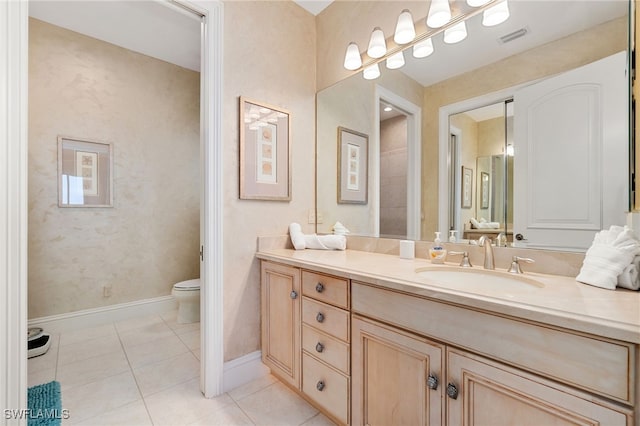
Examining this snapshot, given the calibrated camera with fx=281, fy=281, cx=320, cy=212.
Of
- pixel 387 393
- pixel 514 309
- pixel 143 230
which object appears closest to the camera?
pixel 514 309

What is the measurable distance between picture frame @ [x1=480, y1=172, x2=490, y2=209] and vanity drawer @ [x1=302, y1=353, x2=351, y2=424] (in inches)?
40.7

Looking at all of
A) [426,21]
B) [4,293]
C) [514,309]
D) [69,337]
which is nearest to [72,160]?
[69,337]

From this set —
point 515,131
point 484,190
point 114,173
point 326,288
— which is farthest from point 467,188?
point 114,173

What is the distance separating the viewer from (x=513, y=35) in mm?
1274

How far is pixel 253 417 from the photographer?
1.47 m

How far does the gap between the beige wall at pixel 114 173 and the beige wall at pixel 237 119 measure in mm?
1710

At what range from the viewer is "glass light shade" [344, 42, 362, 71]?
1898 mm

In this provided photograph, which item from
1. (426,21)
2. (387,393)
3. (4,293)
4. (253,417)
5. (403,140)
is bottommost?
(253,417)

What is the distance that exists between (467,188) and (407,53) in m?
0.89

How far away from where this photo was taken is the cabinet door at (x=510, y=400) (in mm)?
679

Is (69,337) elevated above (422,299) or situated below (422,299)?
below

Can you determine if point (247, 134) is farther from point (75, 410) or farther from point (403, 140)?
point (75, 410)

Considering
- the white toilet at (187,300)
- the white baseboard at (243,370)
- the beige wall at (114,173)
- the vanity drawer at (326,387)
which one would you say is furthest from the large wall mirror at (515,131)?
the beige wall at (114,173)

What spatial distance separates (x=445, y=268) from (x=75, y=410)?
82.0 inches
